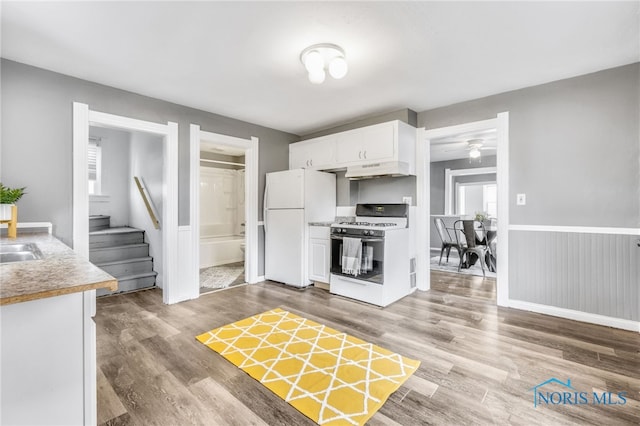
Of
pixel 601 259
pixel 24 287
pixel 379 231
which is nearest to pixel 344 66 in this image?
pixel 379 231

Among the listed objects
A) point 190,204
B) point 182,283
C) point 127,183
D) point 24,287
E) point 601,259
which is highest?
point 127,183

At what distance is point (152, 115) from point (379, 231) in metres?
2.92

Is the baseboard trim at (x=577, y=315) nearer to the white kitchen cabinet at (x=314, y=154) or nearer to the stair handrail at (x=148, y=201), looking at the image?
the white kitchen cabinet at (x=314, y=154)

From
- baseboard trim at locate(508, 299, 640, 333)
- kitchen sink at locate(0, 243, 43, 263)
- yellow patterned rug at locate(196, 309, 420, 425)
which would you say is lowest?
yellow patterned rug at locate(196, 309, 420, 425)

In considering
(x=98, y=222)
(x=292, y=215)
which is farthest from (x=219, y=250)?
(x=292, y=215)

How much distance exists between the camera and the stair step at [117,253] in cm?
388

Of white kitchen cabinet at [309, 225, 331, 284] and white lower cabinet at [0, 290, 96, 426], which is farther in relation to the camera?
white kitchen cabinet at [309, 225, 331, 284]

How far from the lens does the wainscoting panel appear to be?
264 cm

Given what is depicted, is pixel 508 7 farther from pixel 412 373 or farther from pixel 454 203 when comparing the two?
pixel 454 203

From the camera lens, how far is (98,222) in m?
4.54

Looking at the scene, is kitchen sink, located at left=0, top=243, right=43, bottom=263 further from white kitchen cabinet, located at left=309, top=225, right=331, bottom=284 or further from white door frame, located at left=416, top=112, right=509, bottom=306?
white door frame, located at left=416, top=112, right=509, bottom=306

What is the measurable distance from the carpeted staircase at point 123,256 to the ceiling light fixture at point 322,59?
3.56m

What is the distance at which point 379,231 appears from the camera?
10.9 feet

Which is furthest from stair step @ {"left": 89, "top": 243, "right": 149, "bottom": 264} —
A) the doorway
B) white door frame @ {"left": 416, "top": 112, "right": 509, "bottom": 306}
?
white door frame @ {"left": 416, "top": 112, "right": 509, "bottom": 306}
